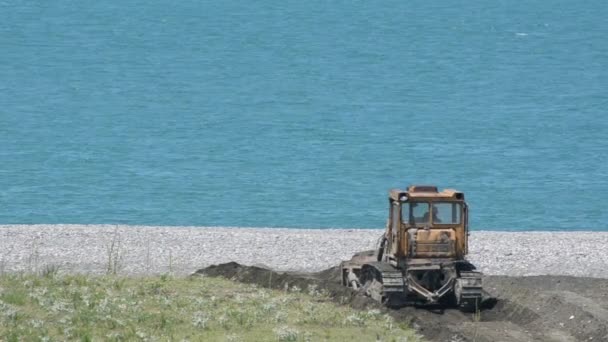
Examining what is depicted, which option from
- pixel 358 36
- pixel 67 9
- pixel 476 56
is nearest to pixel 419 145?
pixel 476 56

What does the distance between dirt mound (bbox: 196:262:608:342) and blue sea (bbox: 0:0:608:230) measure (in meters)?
22.2

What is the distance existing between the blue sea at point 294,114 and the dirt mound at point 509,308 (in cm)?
2224

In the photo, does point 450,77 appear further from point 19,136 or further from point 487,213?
point 487,213

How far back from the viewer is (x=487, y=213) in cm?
5209

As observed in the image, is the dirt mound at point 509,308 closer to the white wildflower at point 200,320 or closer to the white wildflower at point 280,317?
the white wildflower at point 280,317

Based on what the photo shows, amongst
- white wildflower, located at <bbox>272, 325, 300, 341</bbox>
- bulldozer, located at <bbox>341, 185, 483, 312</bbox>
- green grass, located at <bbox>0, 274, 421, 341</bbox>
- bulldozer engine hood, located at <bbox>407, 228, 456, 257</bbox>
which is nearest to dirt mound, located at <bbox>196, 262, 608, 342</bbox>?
bulldozer, located at <bbox>341, 185, 483, 312</bbox>

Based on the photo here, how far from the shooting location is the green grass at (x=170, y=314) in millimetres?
18703

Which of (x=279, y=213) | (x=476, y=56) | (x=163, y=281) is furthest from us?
(x=476, y=56)

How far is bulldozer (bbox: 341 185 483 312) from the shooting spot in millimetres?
22406

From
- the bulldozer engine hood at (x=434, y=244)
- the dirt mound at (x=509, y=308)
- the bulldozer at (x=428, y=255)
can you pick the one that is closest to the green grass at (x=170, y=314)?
the dirt mound at (x=509, y=308)

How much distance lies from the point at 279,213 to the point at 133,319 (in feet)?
102

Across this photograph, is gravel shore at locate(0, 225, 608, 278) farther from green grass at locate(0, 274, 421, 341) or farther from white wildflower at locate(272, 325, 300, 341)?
white wildflower at locate(272, 325, 300, 341)

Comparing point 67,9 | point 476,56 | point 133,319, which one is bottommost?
point 133,319

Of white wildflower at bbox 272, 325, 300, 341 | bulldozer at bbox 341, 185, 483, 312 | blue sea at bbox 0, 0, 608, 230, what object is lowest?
white wildflower at bbox 272, 325, 300, 341
